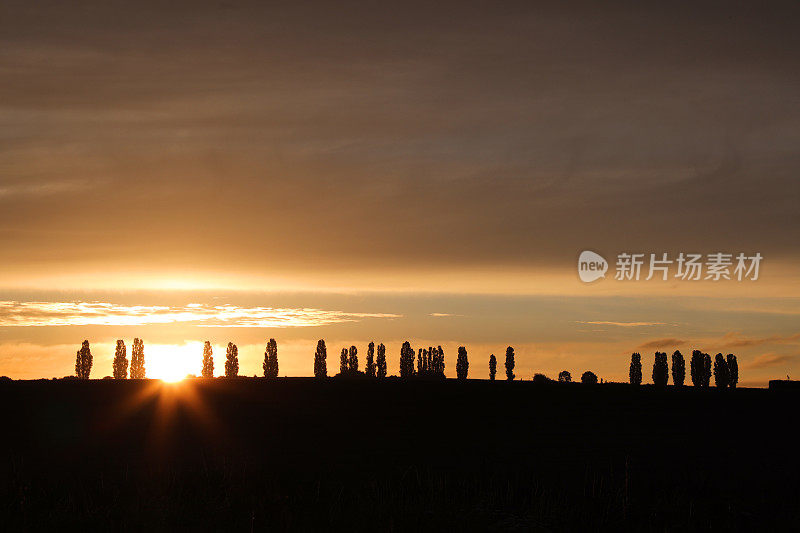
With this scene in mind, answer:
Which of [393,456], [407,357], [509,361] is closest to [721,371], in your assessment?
[509,361]

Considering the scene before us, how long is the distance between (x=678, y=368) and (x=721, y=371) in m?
6.96

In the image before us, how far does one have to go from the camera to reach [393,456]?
129 ft

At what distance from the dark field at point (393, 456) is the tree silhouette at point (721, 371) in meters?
76.0

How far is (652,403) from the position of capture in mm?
56594

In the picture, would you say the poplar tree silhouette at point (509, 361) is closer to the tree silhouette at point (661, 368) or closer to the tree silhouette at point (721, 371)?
the tree silhouette at point (661, 368)

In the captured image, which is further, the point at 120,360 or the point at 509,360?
the point at 509,360

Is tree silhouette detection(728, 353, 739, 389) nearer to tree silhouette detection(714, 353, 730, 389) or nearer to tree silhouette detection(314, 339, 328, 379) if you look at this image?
tree silhouette detection(714, 353, 730, 389)

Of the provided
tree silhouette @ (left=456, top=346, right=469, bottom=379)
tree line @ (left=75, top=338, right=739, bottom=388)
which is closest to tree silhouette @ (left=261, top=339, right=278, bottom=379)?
tree line @ (left=75, top=338, right=739, bottom=388)

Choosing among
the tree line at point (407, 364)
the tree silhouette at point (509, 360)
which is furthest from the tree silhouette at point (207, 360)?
the tree silhouette at point (509, 360)

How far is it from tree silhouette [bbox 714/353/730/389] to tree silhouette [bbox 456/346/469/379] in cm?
4307

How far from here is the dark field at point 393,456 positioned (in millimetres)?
20688

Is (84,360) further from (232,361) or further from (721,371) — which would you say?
(721,371)

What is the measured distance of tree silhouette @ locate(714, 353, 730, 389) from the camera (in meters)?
133

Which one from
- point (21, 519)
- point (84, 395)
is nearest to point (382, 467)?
point (21, 519)
